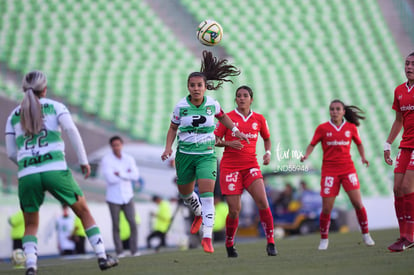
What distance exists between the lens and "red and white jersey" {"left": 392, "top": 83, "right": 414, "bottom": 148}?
799 centimetres

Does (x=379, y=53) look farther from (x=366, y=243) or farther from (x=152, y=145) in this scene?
(x=366, y=243)

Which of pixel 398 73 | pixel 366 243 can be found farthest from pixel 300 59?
pixel 366 243

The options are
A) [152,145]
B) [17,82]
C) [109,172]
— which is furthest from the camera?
[17,82]

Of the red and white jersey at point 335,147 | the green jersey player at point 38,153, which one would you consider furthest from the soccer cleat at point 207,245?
the red and white jersey at point 335,147

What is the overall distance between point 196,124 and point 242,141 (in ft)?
3.35

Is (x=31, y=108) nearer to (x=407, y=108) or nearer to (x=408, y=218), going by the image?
(x=407, y=108)

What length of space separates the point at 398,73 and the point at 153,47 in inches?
374

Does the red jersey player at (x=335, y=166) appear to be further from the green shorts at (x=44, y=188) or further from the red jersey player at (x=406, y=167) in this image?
the green shorts at (x=44, y=188)

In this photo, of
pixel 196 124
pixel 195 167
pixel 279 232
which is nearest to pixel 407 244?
pixel 195 167

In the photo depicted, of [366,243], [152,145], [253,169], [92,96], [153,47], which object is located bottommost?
[366,243]

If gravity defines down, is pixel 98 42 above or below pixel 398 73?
above

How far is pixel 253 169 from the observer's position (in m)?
8.74

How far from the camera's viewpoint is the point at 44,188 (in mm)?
6293

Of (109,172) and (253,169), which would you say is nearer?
(253,169)
